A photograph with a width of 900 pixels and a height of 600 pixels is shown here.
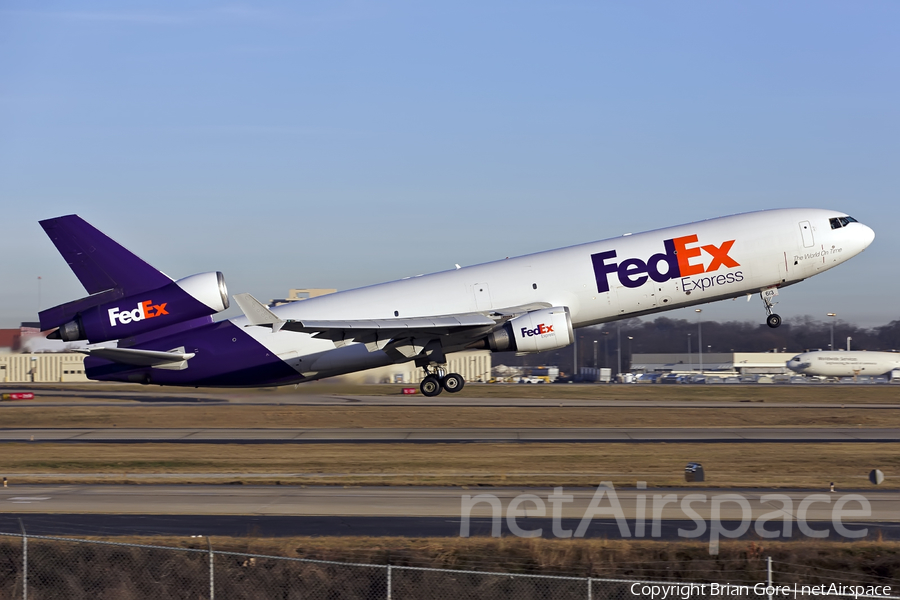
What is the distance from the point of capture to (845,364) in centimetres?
13088

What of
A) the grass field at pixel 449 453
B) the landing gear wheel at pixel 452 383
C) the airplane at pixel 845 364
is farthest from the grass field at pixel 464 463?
the airplane at pixel 845 364

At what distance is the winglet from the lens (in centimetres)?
3272

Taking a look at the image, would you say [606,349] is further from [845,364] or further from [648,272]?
[648,272]

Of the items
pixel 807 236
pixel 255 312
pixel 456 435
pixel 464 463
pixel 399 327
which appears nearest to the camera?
pixel 255 312

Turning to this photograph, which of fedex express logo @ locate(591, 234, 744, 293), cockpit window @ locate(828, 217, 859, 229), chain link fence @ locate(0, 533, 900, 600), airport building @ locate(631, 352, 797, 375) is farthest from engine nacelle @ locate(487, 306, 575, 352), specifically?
airport building @ locate(631, 352, 797, 375)

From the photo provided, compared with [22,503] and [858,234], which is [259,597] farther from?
[858,234]

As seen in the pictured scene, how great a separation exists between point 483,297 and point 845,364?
354 feet

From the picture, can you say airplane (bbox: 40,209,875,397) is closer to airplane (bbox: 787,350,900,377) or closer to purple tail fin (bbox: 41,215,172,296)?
purple tail fin (bbox: 41,215,172,296)

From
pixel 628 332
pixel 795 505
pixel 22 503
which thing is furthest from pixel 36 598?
pixel 628 332

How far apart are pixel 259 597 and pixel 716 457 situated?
2464 centimetres

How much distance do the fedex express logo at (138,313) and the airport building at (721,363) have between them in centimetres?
11776

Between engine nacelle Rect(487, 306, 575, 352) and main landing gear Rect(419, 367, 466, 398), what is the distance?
404 centimetres

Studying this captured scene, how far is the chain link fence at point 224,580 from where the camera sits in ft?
63.9

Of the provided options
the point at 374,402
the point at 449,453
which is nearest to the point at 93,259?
the point at 449,453
